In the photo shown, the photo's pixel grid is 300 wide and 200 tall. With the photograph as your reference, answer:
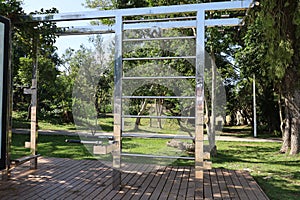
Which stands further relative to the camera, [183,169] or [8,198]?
[183,169]

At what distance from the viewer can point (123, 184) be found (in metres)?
3.76

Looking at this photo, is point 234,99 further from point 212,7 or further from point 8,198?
point 8,198

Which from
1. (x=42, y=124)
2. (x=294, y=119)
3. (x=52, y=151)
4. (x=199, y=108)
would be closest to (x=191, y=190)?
(x=199, y=108)

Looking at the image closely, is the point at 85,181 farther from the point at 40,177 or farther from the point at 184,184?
the point at 184,184

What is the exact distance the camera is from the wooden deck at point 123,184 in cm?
329

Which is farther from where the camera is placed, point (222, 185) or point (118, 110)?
point (222, 185)

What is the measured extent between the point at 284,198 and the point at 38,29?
402 cm

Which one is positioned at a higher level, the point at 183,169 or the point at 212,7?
the point at 212,7

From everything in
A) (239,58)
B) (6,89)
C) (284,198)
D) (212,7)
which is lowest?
(284,198)

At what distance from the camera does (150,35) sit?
762 centimetres

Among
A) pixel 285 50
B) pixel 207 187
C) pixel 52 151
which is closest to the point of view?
pixel 207 187

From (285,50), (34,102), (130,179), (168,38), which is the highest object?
(285,50)

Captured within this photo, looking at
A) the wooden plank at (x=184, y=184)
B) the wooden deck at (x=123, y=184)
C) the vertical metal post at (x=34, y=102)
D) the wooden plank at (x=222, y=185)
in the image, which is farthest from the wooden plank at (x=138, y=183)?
the vertical metal post at (x=34, y=102)

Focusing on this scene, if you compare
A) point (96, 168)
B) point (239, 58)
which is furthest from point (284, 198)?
point (239, 58)
